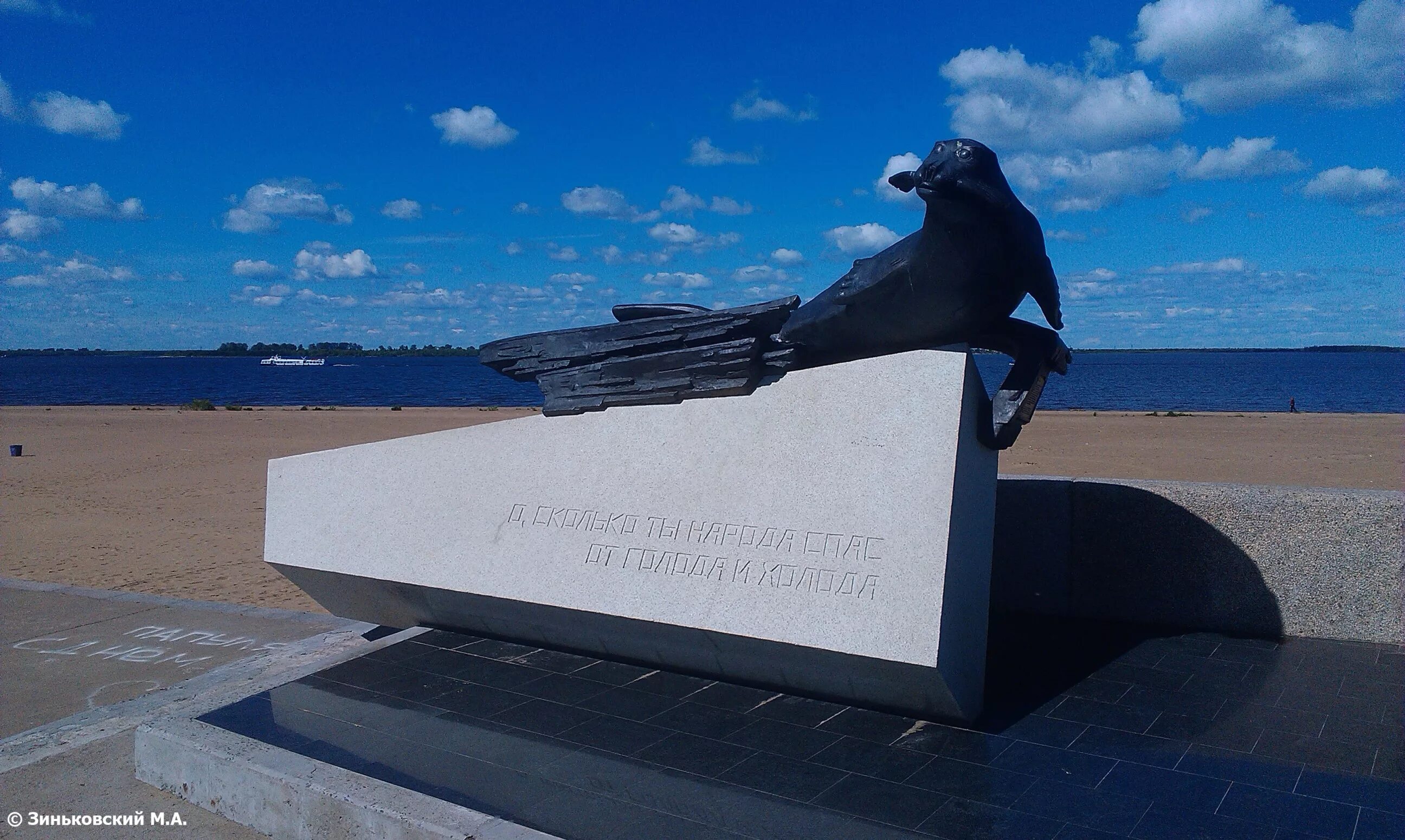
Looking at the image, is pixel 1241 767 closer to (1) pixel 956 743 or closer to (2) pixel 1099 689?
(2) pixel 1099 689

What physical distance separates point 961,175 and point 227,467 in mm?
17773

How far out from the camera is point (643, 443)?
5527 mm

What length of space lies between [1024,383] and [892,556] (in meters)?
1.24

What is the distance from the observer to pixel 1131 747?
4.15m

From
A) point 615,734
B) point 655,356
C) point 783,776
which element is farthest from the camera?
point 655,356

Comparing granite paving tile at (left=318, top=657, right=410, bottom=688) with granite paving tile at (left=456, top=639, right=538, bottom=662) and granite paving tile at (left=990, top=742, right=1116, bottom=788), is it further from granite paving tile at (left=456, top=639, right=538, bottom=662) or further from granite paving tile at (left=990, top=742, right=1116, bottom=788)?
granite paving tile at (left=990, top=742, right=1116, bottom=788)

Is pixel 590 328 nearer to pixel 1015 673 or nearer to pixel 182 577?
pixel 1015 673

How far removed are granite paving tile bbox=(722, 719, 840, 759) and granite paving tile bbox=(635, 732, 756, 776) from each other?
0.26 ft

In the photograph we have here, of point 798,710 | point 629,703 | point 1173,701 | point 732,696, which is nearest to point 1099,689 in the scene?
point 1173,701

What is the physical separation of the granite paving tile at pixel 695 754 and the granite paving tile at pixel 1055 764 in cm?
113

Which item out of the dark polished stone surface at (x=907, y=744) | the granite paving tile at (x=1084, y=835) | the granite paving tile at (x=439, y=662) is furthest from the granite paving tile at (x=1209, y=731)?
the granite paving tile at (x=439, y=662)

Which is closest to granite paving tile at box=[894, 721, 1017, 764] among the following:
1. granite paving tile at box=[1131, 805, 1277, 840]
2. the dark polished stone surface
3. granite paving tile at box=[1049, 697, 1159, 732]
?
the dark polished stone surface

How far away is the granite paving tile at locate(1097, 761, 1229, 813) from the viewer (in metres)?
3.62

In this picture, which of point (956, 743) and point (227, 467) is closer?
point (956, 743)
